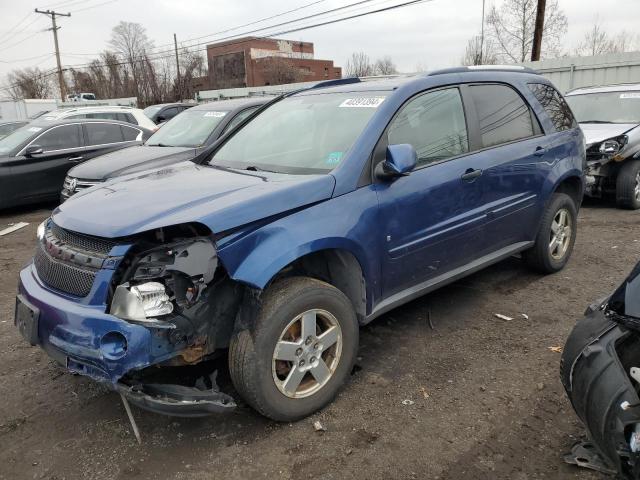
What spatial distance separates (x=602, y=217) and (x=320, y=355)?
244 inches

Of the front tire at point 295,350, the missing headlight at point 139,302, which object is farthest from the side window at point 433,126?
the missing headlight at point 139,302

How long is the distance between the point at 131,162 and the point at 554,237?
5.25 meters

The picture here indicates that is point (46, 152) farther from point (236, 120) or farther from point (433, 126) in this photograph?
point (433, 126)

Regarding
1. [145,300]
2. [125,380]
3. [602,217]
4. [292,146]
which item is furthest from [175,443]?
[602,217]

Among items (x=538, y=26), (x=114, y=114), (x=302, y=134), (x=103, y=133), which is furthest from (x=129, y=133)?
(x=538, y=26)

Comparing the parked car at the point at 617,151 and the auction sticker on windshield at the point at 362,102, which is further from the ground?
the auction sticker on windshield at the point at 362,102

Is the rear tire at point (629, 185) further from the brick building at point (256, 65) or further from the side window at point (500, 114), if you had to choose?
the brick building at point (256, 65)

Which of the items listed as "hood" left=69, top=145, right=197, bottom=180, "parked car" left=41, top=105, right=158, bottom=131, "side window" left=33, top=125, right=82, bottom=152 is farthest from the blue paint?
"parked car" left=41, top=105, right=158, bottom=131

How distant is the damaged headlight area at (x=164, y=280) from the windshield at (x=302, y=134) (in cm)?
99

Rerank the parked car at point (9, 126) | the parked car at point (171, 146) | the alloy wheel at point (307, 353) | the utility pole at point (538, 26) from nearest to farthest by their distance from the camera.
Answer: the alloy wheel at point (307, 353) < the parked car at point (171, 146) < the parked car at point (9, 126) < the utility pole at point (538, 26)

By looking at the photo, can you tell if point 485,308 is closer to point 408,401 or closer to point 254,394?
point 408,401

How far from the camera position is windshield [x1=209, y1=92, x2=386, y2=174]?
3391 mm

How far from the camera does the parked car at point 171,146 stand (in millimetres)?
6784

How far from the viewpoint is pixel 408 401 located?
3.11 meters
